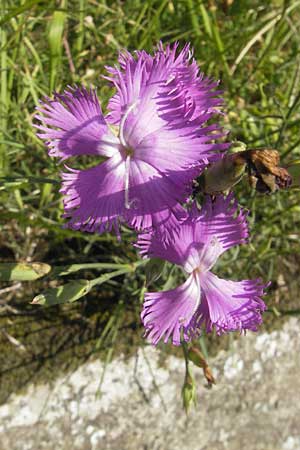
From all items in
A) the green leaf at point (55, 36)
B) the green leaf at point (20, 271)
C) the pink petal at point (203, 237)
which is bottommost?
the green leaf at point (20, 271)

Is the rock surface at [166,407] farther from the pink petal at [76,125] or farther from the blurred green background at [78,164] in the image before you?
the pink petal at [76,125]

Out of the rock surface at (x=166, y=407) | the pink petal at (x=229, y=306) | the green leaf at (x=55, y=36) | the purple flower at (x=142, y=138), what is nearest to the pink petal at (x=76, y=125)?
the purple flower at (x=142, y=138)

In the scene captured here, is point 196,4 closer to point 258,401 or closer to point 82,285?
point 82,285

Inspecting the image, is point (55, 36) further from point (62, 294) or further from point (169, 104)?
point (62, 294)

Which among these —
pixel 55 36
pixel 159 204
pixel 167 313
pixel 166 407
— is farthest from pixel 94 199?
pixel 166 407

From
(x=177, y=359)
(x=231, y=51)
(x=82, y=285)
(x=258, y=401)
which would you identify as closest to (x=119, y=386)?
(x=177, y=359)

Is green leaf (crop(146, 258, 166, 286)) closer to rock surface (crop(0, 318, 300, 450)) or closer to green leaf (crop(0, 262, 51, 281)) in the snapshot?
green leaf (crop(0, 262, 51, 281))

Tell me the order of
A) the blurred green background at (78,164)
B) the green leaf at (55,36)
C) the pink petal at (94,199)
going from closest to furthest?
the pink petal at (94,199)
the green leaf at (55,36)
the blurred green background at (78,164)
